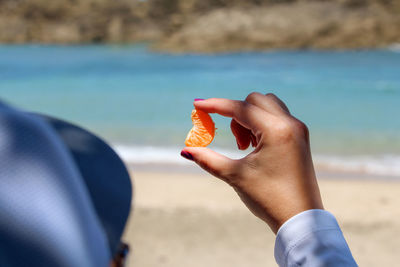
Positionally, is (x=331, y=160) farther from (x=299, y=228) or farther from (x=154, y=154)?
(x=299, y=228)

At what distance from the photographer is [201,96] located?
14.7m

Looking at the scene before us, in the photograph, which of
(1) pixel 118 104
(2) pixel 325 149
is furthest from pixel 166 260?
(1) pixel 118 104

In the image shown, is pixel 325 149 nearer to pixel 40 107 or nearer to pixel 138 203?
pixel 138 203

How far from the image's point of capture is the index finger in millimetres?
935

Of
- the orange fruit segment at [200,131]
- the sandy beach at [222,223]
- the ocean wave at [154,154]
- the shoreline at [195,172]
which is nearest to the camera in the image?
the orange fruit segment at [200,131]

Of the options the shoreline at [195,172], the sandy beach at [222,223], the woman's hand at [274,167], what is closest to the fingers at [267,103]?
the woman's hand at [274,167]

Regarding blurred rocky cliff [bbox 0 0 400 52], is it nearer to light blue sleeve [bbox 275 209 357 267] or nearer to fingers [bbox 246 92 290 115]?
fingers [bbox 246 92 290 115]

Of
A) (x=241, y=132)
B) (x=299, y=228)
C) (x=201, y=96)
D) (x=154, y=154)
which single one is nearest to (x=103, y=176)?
(x=241, y=132)

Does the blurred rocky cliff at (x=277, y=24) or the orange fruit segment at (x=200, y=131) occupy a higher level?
the orange fruit segment at (x=200, y=131)

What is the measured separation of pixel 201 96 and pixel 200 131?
44.2 ft

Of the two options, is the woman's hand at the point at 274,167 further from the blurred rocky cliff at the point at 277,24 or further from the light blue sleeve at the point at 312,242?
the blurred rocky cliff at the point at 277,24

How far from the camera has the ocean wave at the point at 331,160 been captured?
603 centimetres

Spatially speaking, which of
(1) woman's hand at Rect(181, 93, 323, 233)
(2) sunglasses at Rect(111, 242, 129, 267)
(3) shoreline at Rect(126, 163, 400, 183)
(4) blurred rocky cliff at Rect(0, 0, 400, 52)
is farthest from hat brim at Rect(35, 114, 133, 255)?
(4) blurred rocky cliff at Rect(0, 0, 400, 52)

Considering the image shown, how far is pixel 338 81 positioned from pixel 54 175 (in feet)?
55.3
